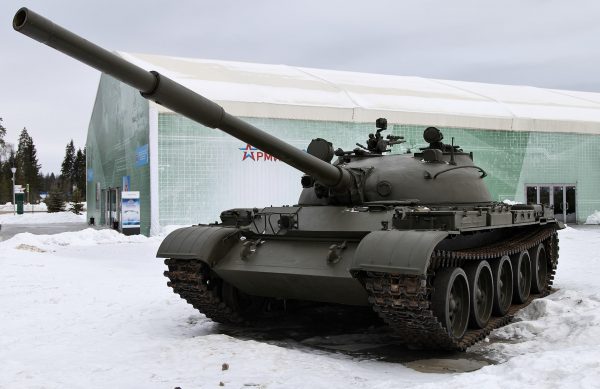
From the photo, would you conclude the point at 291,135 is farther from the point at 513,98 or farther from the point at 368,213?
the point at 368,213

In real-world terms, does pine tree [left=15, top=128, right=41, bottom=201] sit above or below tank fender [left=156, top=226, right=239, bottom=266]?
above

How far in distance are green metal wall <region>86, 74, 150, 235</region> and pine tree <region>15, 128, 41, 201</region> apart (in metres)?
56.8

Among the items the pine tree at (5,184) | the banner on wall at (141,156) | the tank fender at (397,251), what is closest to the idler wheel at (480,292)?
the tank fender at (397,251)

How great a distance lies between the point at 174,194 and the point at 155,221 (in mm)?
1122

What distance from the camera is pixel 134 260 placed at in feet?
52.8

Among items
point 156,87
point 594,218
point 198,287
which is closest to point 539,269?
point 198,287

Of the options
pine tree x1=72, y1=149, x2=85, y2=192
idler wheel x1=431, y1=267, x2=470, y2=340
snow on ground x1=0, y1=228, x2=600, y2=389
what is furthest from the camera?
pine tree x1=72, y1=149, x2=85, y2=192

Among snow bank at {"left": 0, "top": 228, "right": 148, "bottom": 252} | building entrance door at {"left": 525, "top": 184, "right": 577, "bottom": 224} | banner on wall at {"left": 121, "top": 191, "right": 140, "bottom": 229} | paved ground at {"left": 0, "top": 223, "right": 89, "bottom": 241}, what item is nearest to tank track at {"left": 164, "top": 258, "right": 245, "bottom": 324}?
snow bank at {"left": 0, "top": 228, "right": 148, "bottom": 252}

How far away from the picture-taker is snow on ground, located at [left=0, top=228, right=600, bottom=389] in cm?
566

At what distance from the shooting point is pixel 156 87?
538cm

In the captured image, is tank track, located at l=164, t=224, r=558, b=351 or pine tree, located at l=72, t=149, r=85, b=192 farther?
pine tree, located at l=72, t=149, r=85, b=192

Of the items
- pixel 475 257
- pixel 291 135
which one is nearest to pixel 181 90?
pixel 475 257

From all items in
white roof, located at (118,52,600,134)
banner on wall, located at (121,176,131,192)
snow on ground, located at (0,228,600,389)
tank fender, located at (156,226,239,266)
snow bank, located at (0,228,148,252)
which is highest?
white roof, located at (118,52,600,134)

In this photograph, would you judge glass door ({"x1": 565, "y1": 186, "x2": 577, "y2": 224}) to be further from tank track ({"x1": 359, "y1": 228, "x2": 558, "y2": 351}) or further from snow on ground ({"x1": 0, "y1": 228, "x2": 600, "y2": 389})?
tank track ({"x1": 359, "y1": 228, "x2": 558, "y2": 351})
